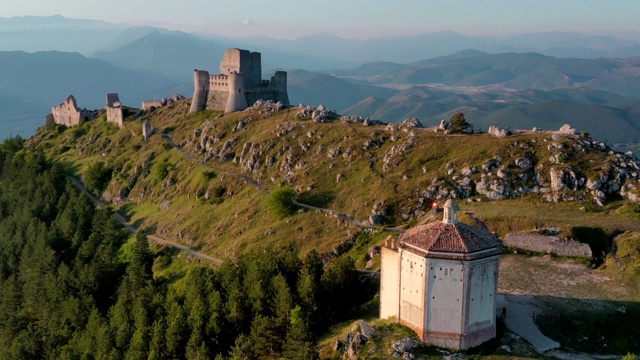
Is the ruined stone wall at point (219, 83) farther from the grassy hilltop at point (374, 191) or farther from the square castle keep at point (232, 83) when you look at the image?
the grassy hilltop at point (374, 191)

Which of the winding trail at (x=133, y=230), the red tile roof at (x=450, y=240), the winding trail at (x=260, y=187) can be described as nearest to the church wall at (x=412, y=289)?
the red tile roof at (x=450, y=240)

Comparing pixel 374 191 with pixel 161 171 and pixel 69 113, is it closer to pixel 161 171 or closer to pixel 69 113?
pixel 161 171

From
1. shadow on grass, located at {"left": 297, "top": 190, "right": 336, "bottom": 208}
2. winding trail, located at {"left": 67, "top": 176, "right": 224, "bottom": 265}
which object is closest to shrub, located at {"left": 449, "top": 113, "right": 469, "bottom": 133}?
shadow on grass, located at {"left": 297, "top": 190, "right": 336, "bottom": 208}

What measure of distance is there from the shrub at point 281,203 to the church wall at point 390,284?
36965 mm

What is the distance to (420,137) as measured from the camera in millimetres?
93750

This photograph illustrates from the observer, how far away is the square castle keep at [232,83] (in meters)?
139

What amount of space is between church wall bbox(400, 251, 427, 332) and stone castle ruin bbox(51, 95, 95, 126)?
142 m

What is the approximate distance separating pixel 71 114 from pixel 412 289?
150051mm

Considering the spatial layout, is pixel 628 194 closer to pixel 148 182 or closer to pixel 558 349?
pixel 558 349

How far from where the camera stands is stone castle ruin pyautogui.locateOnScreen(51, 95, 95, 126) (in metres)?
169

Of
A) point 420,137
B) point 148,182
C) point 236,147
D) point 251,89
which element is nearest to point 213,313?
point 420,137

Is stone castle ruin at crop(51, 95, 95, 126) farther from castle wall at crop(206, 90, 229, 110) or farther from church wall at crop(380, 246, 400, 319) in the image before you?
church wall at crop(380, 246, 400, 319)

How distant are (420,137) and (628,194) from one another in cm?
3188

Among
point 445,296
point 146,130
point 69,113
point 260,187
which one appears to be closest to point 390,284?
point 445,296
